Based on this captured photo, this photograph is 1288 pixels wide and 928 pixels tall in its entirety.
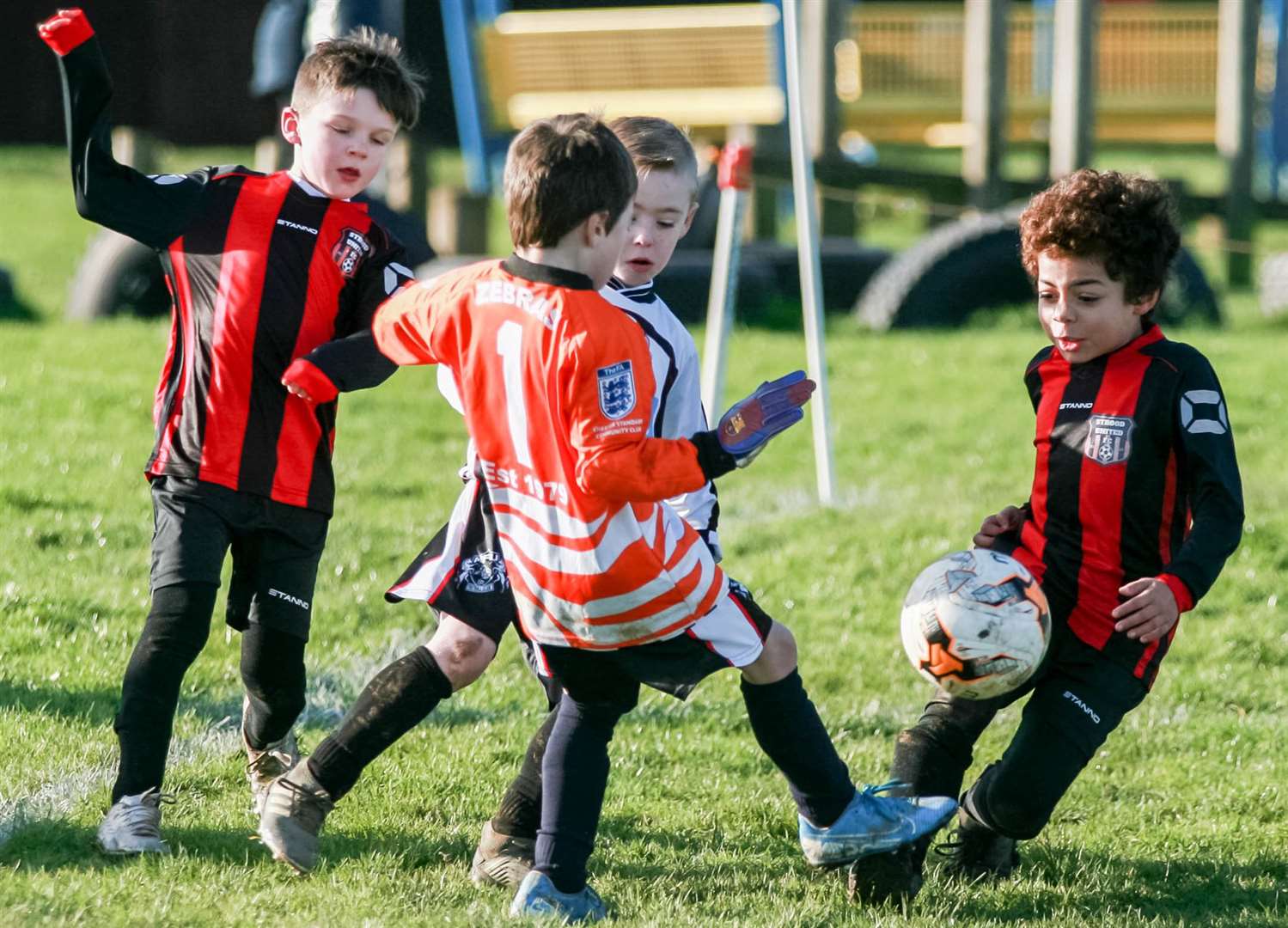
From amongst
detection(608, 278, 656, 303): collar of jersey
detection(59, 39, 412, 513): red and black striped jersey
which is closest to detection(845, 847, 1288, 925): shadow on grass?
detection(608, 278, 656, 303): collar of jersey

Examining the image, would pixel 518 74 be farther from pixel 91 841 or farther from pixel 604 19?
pixel 91 841

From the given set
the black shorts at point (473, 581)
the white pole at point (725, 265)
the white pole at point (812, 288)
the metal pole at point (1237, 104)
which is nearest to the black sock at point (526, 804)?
the black shorts at point (473, 581)

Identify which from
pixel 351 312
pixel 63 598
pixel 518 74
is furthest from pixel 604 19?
pixel 351 312

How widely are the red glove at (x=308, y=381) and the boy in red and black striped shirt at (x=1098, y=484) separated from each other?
170cm

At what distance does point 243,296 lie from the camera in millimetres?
4262

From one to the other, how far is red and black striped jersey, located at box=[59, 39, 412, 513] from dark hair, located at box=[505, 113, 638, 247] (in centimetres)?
91

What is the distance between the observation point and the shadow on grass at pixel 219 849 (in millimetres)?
4027

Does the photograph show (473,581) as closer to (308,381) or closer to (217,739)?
(308,381)

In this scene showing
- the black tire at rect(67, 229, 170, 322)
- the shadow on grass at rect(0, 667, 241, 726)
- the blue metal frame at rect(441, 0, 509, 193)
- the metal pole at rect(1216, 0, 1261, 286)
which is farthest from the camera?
the blue metal frame at rect(441, 0, 509, 193)

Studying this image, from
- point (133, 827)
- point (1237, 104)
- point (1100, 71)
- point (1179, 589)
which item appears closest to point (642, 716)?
point (133, 827)

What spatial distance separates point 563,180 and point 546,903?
5.14 feet

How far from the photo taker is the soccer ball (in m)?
3.99

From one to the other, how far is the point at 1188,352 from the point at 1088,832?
55.5 inches

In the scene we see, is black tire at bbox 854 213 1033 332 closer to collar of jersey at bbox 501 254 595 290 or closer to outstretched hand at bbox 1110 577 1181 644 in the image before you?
outstretched hand at bbox 1110 577 1181 644
